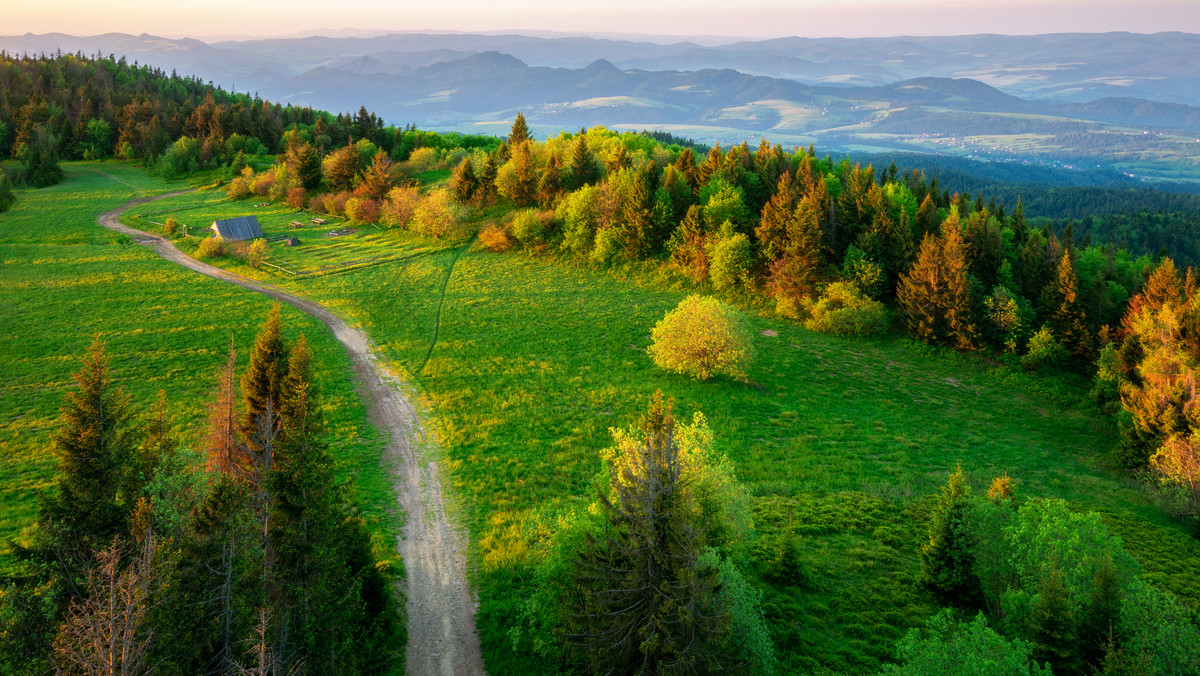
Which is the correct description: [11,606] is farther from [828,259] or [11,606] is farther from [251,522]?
[828,259]

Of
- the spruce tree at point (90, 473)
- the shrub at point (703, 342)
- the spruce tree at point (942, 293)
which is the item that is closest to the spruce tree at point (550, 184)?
the shrub at point (703, 342)

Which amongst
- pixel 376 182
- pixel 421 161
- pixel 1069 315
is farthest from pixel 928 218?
pixel 421 161

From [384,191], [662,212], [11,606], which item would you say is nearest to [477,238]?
[384,191]

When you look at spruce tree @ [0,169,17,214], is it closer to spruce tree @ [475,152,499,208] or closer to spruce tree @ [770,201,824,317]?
spruce tree @ [475,152,499,208]

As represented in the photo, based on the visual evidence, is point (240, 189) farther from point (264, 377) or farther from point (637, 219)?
point (264, 377)

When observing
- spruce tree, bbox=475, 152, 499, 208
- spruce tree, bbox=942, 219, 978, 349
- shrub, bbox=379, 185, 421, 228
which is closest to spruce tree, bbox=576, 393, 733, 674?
spruce tree, bbox=942, 219, 978, 349
